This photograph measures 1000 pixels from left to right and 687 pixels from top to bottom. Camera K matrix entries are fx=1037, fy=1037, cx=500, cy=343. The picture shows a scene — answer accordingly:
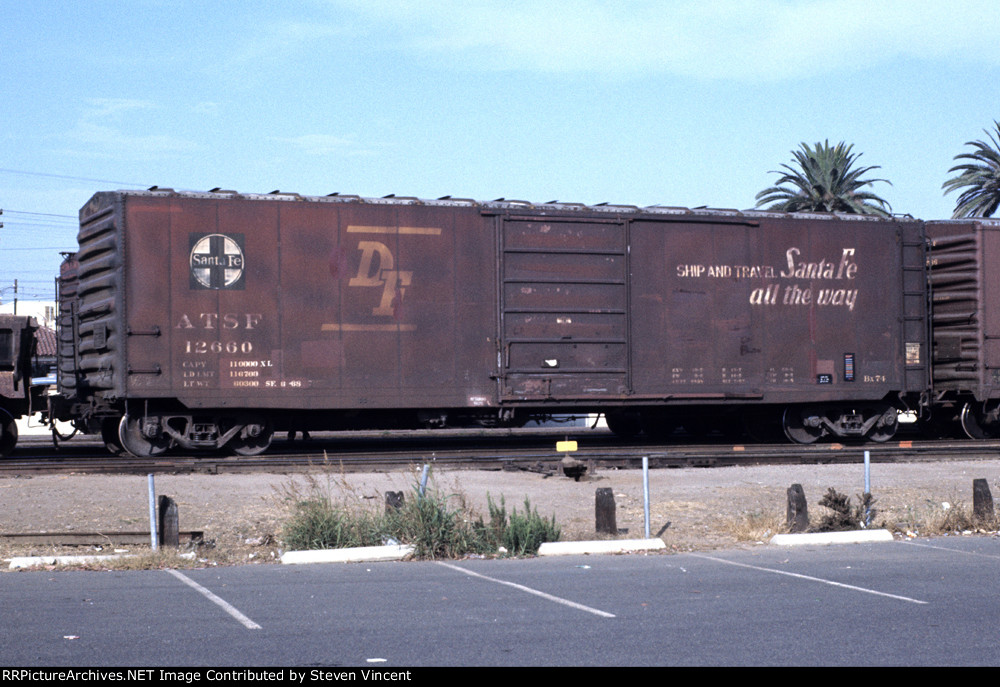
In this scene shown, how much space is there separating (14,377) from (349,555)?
10.3m

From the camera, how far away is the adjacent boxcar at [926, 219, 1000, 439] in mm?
19781

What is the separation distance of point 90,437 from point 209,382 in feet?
31.3

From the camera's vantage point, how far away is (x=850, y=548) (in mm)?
10977

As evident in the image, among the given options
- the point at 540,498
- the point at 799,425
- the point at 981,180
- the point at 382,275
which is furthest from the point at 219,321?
the point at 981,180

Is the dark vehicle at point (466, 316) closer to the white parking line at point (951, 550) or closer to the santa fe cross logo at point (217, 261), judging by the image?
the santa fe cross logo at point (217, 261)

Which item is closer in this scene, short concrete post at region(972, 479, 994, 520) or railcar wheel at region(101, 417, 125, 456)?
short concrete post at region(972, 479, 994, 520)

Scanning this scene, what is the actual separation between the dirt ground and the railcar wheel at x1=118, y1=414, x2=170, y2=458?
1.86 metres

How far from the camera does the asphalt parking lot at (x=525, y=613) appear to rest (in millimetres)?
6230

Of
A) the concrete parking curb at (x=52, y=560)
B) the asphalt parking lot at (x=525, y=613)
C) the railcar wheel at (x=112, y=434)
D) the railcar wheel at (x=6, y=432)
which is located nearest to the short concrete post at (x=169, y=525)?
the concrete parking curb at (x=52, y=560)

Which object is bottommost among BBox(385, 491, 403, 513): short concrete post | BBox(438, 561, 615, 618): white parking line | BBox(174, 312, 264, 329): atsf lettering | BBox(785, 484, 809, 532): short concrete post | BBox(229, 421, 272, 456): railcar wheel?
BBox(438, 561, 615, 618): white parking line

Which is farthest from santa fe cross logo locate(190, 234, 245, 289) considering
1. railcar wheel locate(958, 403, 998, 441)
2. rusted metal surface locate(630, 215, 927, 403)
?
railcar wheel locate(958, 403, 998, 441)

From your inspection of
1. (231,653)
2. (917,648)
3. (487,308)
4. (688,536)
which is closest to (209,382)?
(487,308)

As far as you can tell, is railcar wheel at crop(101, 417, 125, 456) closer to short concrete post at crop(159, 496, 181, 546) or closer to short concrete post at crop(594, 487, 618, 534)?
short concrete post at crop(159, 496, 181, 546)

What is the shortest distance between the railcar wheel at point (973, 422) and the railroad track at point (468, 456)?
38.6 inches
